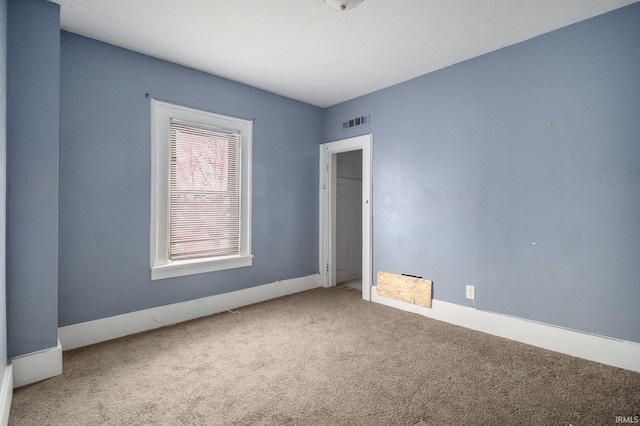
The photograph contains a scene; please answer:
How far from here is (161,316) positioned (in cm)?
317

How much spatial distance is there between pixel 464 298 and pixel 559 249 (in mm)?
983

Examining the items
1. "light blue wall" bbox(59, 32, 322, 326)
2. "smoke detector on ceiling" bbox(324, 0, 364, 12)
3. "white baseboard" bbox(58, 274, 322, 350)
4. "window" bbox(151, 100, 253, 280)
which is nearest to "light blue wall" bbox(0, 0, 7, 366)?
"light blue wall" bbox(59, 32, 322, 326)

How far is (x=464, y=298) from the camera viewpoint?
3219 mm

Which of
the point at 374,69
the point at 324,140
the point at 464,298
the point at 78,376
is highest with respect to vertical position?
the point at 374,69

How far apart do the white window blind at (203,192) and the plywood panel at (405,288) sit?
188 centimetres

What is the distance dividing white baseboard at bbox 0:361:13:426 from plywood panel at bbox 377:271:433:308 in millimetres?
3375

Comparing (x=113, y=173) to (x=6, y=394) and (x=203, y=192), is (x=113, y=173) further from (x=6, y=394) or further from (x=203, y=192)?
(x=6, y=394)

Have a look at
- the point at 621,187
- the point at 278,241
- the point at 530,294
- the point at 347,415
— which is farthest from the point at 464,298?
the point at 278,241

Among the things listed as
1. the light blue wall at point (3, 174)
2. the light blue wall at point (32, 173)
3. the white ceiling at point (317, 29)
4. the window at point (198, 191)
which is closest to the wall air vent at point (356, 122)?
the white ceiling at point (317, 29)

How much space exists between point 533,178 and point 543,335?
1.38 metres

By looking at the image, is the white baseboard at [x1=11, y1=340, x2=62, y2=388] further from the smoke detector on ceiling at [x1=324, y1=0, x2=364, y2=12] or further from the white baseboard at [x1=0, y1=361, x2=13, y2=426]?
the smoke detector on ceiling at [x1=324, y1=0, x2=364, y2=12]

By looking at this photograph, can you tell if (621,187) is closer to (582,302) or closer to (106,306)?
(582,302)

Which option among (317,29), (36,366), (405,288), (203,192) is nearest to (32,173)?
(36,366)

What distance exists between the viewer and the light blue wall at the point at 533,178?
2.37 m
